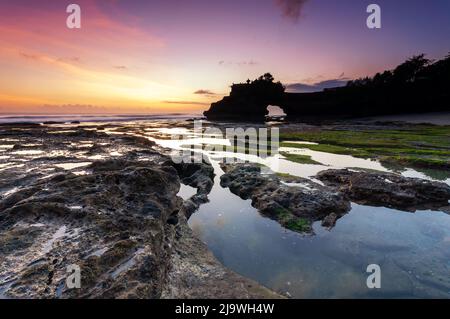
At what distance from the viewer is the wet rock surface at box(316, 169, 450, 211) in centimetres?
1163

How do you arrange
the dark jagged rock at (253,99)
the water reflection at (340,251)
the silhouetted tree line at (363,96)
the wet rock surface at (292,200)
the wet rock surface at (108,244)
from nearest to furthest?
1. the wet rock surface at (108,244)
2. the water reflection at (340,251)
3. the wet rock surface at (292,200)
4. the silhouetted tree line at (363,96)
5. the dark jagged rock at (253,99)

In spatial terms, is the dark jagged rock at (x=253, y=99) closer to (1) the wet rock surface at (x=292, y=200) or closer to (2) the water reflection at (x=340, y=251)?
(1) the wet rock surface at (x=292, y=200)

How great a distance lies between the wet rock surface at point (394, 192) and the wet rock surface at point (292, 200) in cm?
121

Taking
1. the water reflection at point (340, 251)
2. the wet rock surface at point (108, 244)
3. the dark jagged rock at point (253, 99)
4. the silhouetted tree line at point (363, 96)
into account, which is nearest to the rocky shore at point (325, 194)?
the water reflection at point (340, 251)

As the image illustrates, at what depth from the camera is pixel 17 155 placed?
1814cm

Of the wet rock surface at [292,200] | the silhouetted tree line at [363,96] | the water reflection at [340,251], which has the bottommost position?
the water reflection at [340,251]

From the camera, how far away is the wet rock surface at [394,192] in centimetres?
1163

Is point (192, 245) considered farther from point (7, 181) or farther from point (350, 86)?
point (350, 86)

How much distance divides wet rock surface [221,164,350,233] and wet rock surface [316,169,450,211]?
1.21m

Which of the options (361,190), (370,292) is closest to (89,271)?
(370,292)

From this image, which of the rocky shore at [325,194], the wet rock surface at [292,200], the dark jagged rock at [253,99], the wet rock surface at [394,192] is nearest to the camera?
the wet rock surface at [292,200]

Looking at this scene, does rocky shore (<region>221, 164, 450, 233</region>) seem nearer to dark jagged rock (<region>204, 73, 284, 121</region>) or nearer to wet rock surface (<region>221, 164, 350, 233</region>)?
wet rock surface (<region>221, 164, 350, 233</region>)

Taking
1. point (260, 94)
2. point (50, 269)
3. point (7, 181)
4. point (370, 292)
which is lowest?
→ point (370, 292)
